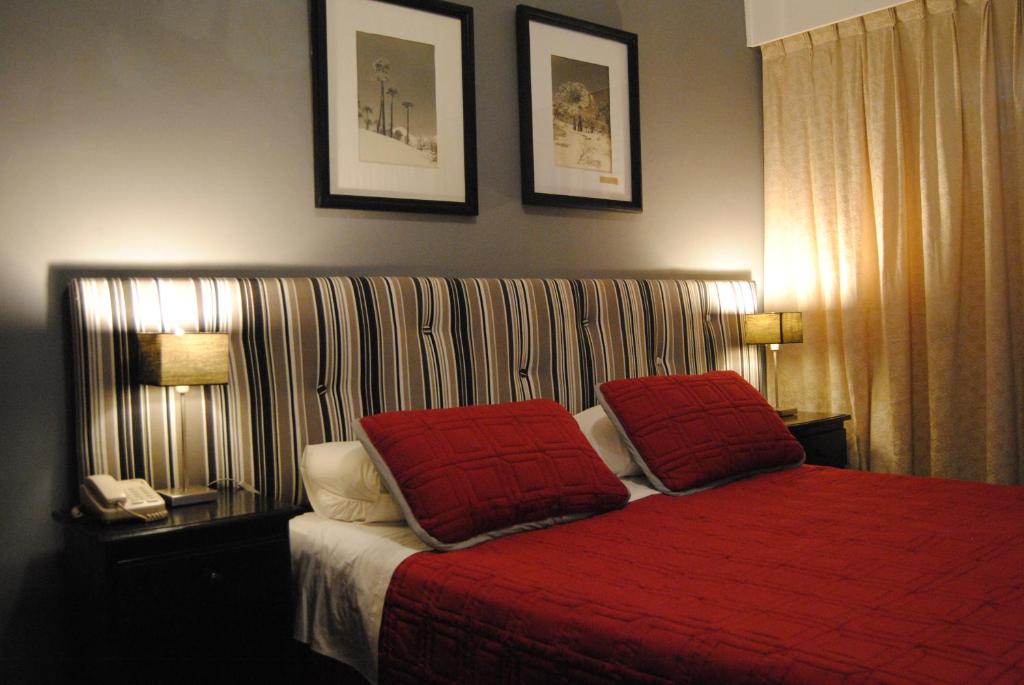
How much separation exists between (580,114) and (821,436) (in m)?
1.59

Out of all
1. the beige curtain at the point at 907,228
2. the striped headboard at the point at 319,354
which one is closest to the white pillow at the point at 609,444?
the striped headboard at the point at 319,354

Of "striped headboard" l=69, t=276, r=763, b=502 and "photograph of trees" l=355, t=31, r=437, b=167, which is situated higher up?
"photograph of trees" l=355, t=31, r=437, b=167

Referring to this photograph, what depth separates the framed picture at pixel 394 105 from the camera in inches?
106

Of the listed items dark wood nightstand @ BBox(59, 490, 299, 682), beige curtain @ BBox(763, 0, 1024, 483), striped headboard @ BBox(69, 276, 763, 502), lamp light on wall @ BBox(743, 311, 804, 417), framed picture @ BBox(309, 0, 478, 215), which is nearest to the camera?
dark wood nightstand @ BBox(59, 490, 299, 682)

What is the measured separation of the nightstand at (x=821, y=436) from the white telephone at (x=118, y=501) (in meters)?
2.29

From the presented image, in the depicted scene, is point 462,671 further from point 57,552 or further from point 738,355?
point 738,355

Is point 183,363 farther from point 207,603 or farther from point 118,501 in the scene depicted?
point 207,603

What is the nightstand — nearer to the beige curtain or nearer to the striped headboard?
the beige curtain

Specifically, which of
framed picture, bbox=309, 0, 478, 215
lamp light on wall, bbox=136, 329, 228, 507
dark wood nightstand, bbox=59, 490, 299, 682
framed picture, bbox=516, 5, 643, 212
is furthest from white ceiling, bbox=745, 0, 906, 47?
dark wood nightstand, bbox=59, 490, 299, 682

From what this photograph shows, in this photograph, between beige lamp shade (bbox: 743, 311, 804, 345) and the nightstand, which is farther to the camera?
beige lamp shade (bbox: 743, 311, 804, 345)

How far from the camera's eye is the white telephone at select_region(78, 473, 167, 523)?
1957mm

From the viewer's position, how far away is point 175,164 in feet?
7.97

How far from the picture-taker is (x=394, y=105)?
2.84 meters

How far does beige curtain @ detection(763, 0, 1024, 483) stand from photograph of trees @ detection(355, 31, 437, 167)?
1875mm
